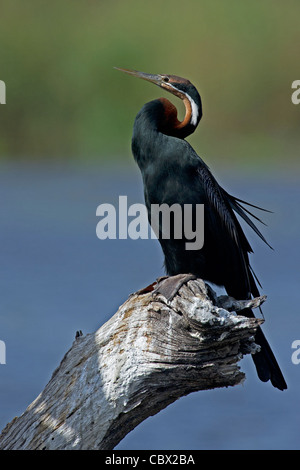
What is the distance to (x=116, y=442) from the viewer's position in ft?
9.65

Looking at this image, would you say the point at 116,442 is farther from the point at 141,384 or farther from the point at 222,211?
the point at 222,211

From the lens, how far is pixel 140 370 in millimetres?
2840

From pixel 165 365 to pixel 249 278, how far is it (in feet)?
2.49

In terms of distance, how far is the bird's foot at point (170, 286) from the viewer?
2.88 metres

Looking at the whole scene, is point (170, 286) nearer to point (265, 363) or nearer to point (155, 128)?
point (265, 363)

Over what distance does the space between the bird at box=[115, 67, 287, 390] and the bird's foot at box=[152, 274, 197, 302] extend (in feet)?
1.48

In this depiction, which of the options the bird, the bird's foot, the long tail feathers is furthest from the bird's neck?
the long tail feathers

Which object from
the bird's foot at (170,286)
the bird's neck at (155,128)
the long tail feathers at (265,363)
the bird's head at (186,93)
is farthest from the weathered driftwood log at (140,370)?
the bird's head at (186,93)

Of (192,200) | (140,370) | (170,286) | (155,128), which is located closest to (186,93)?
(155,128)

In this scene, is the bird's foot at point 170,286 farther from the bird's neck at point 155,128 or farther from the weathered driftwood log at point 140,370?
the bird's neck at point 155,128

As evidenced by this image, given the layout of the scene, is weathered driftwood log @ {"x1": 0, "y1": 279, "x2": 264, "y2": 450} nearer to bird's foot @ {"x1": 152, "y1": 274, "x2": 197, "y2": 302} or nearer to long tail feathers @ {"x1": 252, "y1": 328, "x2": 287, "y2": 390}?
bird's foot @ {"x1": 152, "y1": 274, "x2": 197, "y2": 302}

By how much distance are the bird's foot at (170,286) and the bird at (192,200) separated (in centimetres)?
45

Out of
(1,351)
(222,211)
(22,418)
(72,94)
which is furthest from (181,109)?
(22,418)

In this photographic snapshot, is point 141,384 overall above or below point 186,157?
below
